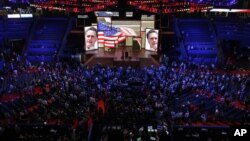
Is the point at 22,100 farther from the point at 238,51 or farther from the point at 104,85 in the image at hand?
the point at 238,51

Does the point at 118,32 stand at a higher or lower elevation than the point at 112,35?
higher

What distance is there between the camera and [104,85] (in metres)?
31.0

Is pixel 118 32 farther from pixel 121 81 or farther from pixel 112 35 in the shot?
pixel 121 81

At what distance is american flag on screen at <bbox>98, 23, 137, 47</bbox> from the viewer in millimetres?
47156

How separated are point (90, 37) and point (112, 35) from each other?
10.0 ft

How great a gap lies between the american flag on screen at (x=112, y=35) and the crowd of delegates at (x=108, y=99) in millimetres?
9657

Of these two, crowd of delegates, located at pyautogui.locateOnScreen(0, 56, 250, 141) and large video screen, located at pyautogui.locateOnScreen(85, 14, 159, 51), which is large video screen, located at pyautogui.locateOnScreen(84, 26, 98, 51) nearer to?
large video screen, located at pyautogui.locateOnScreen(85, 14, 159, 51)

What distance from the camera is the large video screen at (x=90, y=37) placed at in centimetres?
4591

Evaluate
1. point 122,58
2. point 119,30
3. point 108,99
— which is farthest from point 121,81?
point 119,30

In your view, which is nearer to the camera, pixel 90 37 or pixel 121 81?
pixel 121 81

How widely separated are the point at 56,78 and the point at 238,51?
25998 millimetres

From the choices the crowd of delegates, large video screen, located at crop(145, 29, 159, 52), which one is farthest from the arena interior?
large video screen, located at crop(145, 29, 159, 52)

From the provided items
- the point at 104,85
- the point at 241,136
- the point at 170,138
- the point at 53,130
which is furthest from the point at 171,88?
the point at 241,136

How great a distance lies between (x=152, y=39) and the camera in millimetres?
46281
